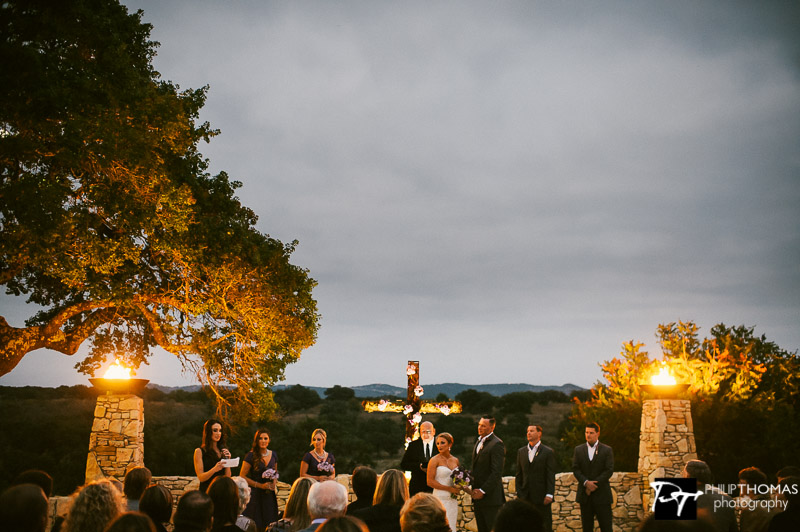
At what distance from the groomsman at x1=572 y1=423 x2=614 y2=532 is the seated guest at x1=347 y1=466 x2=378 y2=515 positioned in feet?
14.3

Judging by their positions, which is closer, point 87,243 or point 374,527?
point 374,527

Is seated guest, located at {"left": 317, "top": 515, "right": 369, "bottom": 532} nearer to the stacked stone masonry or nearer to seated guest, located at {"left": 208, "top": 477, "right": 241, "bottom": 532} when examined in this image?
seated guest, located at {"left": 208, "top": 477, "right": 241, "bottom": 532}

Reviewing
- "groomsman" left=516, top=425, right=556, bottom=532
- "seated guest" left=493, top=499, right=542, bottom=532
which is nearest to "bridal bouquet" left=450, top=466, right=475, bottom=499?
"groomsman" left=516, top=425, right=556, bottom=532

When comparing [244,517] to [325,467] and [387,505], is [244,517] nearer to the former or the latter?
[387,505]

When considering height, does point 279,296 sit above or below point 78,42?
below

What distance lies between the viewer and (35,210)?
734cm

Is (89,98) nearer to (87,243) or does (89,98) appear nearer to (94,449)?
(87,243)

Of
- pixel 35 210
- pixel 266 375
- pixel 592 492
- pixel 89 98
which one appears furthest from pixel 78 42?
pixel 592 492

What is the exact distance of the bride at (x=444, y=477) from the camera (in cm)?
616

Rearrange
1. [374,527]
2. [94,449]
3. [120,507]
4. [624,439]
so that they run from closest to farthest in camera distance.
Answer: [120,507] < [374,527] < [94,449] < [624,439]

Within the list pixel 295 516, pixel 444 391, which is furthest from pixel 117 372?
pixel 444 391

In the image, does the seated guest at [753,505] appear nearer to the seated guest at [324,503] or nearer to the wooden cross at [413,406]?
the seated guest at [324,503]

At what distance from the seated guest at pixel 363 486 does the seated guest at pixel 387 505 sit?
51 millimetres

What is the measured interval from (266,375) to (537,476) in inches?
201
